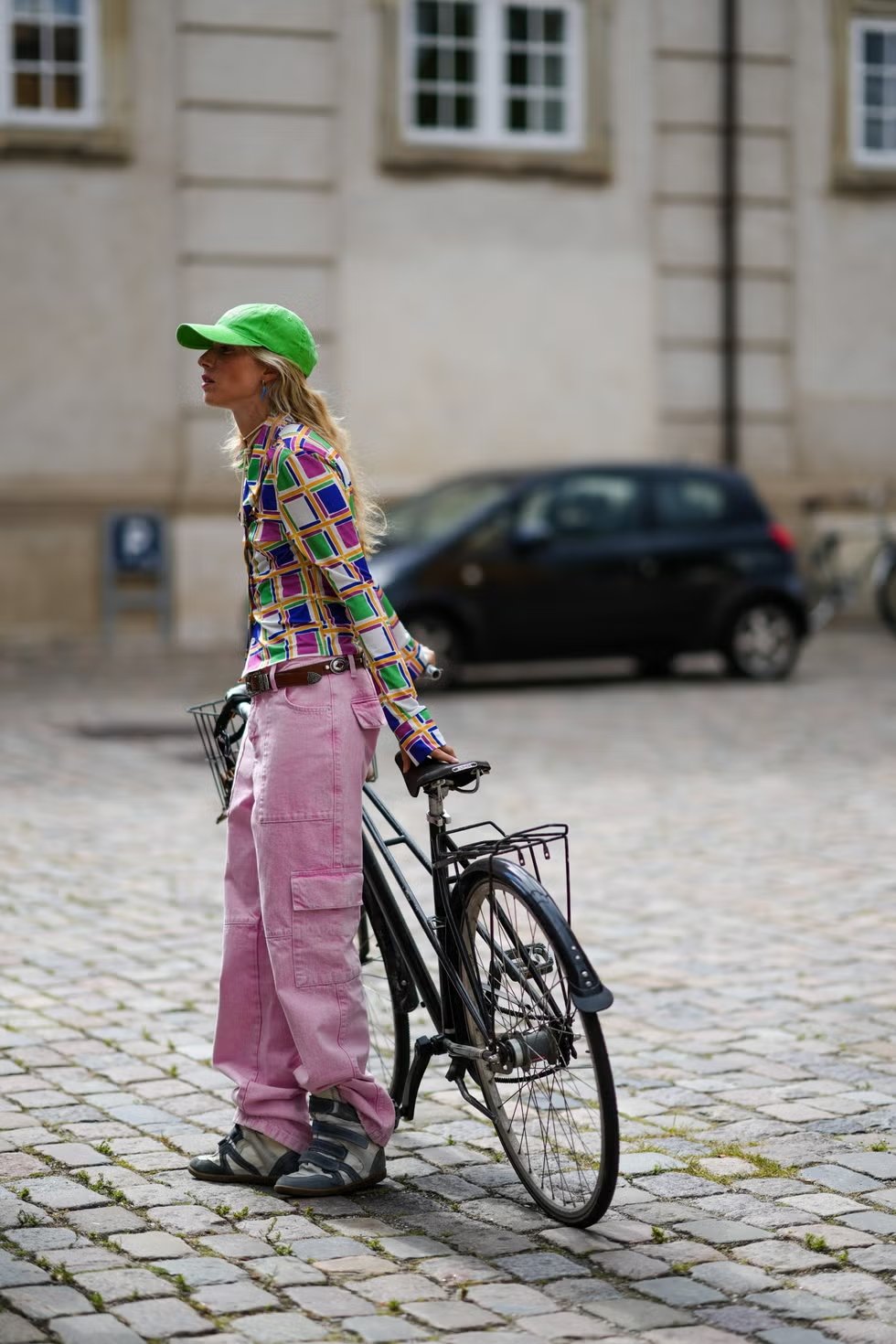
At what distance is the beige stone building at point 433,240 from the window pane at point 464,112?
23mm

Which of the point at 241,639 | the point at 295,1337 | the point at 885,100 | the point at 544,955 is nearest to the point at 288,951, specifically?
the point at 544,955

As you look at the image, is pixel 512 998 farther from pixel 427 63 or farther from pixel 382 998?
pixel 427 63

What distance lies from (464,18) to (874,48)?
4.16 meters

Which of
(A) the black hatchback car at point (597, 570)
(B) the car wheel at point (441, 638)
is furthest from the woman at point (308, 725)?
(B) the car wheel at point (441, 638)

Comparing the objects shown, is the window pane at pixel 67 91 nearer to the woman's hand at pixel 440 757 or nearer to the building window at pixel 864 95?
the building window at pixel 864 95

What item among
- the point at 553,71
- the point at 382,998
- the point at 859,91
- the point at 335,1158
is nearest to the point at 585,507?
the point at 553,71

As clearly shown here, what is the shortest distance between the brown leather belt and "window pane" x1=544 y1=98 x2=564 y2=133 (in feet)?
54.0

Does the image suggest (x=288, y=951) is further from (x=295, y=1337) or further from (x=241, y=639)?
(x=241, y=639)

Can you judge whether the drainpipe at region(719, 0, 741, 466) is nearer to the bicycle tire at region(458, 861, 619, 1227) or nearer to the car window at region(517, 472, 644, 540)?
the car window at region(517, 472, 644, 540)

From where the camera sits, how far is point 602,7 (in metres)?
19.9

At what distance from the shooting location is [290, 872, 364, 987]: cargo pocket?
14.5ft

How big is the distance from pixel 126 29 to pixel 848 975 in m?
14.0

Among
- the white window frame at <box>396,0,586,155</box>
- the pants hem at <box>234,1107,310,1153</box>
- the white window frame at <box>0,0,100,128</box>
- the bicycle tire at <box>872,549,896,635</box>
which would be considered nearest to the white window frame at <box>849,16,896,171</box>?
the white window frame at <box>396,0,586,155</box>

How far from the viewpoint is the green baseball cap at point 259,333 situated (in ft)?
14.6
